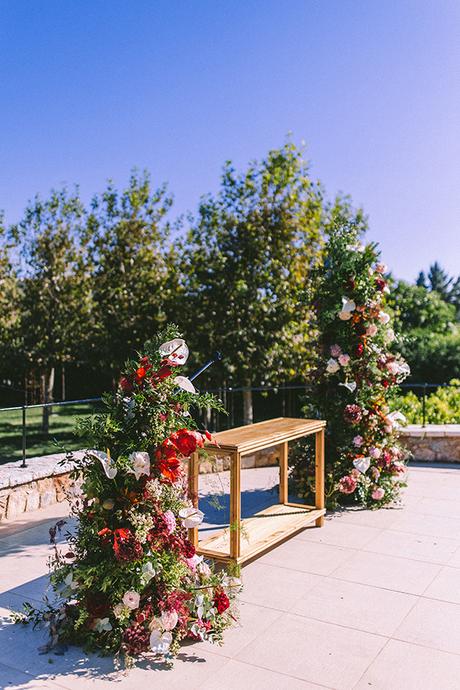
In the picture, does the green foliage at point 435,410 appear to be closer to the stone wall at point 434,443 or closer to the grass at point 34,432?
the stone wall at point 434,443

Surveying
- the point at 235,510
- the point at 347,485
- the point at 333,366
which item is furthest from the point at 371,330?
the point at 235,510

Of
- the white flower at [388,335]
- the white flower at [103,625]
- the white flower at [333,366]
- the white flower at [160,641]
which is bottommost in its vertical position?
the white flower at [160,641]

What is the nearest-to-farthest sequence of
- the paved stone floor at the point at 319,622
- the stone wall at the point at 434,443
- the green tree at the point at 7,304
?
the paved stone floor at the point at 319,622 < the stone wall at the point at 434,443 < the green tree at the point at 7,304

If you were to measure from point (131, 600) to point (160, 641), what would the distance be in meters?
0.27

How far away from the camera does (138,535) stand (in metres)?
3.11

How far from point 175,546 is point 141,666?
60 cm

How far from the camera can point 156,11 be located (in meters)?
7.40

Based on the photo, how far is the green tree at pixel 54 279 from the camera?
40.3 feet

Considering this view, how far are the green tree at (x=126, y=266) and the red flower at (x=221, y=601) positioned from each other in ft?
25.8

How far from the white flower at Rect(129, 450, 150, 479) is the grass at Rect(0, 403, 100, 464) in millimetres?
3887

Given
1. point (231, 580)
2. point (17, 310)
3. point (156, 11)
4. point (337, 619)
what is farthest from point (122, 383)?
point (17, 310)

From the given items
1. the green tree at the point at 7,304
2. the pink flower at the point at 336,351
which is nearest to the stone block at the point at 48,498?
the pink flower at the point at 336,351

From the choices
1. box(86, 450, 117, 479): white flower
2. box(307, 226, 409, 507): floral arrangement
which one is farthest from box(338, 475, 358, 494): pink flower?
box(86, 450, 117, 479): white flower

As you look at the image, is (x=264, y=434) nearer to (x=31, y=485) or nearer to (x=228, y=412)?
(x=31, y=485)
